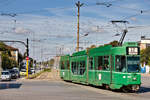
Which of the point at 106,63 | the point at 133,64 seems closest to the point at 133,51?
the point at 133,64

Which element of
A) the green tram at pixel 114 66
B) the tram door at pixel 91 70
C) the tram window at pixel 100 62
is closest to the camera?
the green tram at pixel 114 66

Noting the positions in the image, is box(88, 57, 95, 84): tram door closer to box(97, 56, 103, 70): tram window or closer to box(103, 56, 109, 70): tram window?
box(97, 56, 103, 70): tram window

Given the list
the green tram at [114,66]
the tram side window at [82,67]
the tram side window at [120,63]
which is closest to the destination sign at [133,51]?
the green tram at [114,66]

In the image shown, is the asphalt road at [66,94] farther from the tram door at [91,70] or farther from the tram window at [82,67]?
the tram window at [82,67]

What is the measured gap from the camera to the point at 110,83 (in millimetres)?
21891

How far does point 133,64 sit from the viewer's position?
20656 mm

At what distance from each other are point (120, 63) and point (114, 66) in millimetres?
583

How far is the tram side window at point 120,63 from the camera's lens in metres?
20.5

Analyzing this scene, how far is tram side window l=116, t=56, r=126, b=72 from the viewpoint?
67.3 feet

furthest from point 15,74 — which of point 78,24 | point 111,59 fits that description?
point 111,59

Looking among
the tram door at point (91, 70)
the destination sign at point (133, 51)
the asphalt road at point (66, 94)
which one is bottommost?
the asphalt road at point (66, 94)

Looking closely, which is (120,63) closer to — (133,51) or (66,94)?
(133,51)

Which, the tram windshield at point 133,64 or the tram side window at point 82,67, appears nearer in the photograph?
the tram windshield at point 133,64

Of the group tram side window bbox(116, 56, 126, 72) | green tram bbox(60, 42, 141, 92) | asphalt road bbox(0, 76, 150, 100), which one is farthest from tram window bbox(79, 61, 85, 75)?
tram side window bbox(116, 56, 126, 72)
